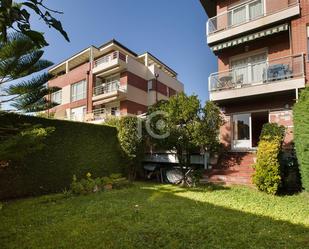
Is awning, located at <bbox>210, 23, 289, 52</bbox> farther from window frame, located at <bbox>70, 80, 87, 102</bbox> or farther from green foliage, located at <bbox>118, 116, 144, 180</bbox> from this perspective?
window frame, located at <bbox>70, 80, 87, 102</bbox>

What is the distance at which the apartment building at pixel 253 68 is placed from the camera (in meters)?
14.2

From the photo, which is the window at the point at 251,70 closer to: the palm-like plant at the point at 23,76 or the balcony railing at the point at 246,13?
the balcony railing at the point at 246,13

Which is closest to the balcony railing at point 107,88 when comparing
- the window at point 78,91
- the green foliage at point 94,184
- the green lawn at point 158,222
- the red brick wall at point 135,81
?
the red brick wall at point 135,81

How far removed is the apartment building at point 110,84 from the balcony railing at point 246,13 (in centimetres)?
1371

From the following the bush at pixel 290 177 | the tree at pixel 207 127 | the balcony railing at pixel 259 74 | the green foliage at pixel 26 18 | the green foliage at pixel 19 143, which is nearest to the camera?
the green foliage at pixel 26 18

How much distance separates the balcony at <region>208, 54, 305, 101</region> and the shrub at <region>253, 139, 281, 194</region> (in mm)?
4686

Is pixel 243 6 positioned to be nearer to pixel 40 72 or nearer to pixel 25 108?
pixel 40 72

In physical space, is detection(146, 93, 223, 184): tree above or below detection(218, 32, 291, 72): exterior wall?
below

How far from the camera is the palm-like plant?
Answer: 30.1 feet

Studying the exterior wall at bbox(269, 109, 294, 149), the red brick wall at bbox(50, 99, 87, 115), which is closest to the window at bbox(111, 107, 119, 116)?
the red brick wall at bbox(50, 99, 87, 115)

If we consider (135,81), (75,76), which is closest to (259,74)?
(135,81)

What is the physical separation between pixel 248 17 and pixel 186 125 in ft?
29.4

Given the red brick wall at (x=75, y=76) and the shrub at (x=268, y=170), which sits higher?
the red brick wall at (x=75, y=76)

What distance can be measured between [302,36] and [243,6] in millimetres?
4785
